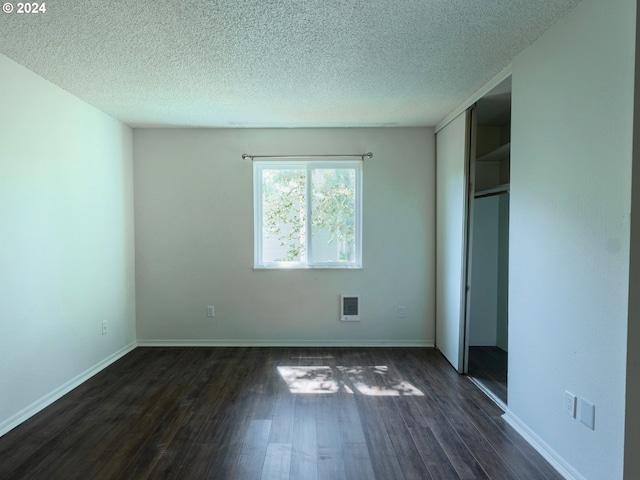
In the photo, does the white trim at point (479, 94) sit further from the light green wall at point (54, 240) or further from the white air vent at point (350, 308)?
the light green wall at point (54, 240)

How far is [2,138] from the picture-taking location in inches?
82.1

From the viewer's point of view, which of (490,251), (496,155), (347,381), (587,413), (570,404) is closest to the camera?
(587,413)

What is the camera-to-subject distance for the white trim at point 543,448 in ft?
5.53

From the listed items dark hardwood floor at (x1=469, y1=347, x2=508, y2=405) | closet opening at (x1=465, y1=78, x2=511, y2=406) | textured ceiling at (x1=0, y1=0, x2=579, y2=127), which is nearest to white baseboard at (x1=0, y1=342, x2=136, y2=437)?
textured ceiling at (x1=0, y1=0, x2=579, y2=127)

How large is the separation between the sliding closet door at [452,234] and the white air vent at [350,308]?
89 cm

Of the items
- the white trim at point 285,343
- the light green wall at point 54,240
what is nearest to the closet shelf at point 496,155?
the white trim at point 285,343

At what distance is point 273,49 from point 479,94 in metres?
1.72

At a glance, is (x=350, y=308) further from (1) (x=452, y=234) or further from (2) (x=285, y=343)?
(1) (x=452, y=234)

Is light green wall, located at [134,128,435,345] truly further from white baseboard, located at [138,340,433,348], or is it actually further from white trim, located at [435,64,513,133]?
white trim, located at [435,64,513,133]

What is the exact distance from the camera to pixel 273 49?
6.59 feet

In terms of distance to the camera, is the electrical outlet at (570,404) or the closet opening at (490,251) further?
the closet opening at (490,251)

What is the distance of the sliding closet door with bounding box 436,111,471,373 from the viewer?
2.92 meters

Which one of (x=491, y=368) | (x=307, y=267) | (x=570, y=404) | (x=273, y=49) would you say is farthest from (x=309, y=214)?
(x=570, y=404)

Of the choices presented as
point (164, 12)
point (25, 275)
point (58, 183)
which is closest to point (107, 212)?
point (58, 183)
